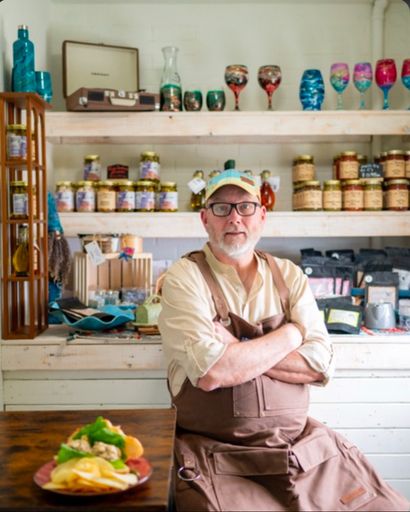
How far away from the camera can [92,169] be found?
11.5ft

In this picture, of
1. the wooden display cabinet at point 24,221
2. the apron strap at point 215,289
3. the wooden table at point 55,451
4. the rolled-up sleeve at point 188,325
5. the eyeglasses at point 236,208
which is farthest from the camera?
the wooden display cabinet at point 24,221

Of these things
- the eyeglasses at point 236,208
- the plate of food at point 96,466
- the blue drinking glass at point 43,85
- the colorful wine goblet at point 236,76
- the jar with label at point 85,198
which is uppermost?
the colorful wine goblet at point 236,76

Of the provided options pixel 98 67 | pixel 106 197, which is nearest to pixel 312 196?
pixel 106 197

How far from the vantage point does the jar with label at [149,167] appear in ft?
11.3

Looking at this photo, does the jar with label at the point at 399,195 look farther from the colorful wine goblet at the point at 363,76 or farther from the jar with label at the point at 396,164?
the colorful wine goblet at the point at 363,76

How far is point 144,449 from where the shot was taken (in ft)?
4.83

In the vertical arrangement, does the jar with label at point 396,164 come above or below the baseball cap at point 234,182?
above

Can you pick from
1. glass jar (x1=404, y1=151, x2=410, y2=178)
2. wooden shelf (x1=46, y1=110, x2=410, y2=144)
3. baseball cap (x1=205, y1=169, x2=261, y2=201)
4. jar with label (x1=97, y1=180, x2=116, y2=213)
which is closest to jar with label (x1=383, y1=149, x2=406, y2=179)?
glass jar (x1=404, y1=151, x2=410, y2=178)

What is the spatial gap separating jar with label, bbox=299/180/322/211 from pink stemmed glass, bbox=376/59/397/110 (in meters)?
0.62

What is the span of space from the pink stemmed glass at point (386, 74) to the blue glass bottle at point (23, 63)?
1.89m

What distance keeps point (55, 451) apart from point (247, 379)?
2.24ft

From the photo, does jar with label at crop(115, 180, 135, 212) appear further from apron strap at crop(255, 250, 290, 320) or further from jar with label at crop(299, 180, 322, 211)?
apron strap at crop(255, 250, 290, 320)

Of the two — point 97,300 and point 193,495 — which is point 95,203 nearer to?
point 97,300

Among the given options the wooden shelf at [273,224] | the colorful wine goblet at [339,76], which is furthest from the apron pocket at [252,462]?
the colorful wine goblet at [339,76]
